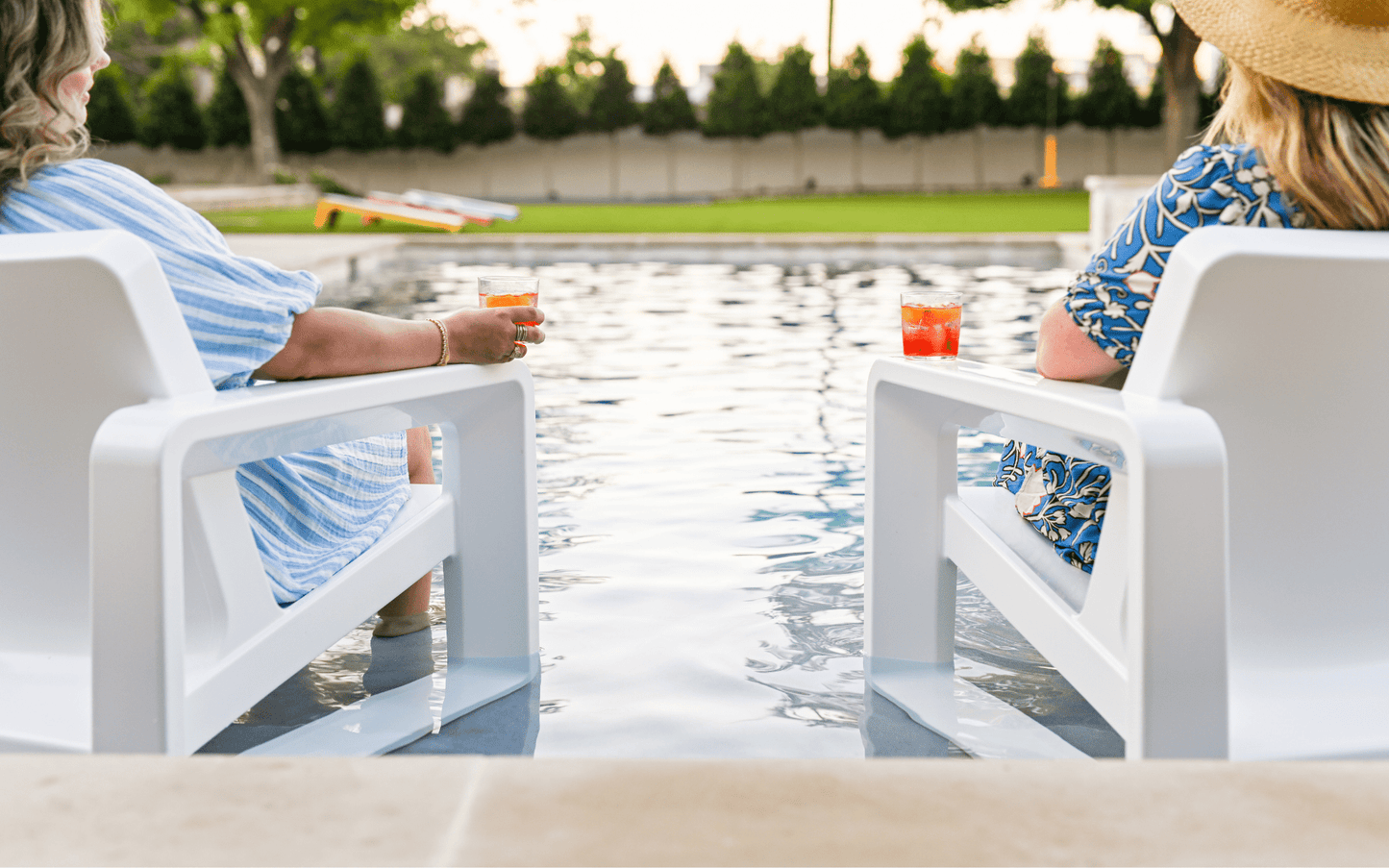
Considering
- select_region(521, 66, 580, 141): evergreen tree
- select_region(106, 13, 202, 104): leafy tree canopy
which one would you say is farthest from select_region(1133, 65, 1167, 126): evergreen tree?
select_region(106, 13, 202, 104): leafy tree canopy

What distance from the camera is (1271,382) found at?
1.37m

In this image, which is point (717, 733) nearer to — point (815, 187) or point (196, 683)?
point (196, 683)

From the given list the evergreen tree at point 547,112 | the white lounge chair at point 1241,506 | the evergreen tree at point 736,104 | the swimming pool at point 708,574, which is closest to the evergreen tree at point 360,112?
the evergreen tree at point 547,112

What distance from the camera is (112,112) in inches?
1196

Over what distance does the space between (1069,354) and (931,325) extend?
38 centimetres

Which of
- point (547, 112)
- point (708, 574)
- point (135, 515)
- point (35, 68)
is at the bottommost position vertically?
point (708, 574)

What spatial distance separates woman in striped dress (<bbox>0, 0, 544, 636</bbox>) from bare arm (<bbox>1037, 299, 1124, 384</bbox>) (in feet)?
2.93

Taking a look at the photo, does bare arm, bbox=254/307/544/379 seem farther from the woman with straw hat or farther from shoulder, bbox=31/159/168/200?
the woman with straw hat

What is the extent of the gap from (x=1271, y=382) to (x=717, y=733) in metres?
1.06

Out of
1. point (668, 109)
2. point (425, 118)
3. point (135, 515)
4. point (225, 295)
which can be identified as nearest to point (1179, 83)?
point (668, 109)

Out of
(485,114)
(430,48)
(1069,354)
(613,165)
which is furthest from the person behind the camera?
(430,48)

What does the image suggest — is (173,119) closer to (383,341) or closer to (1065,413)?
(383,341)

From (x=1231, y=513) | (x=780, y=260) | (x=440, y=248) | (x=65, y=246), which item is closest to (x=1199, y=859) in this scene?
(x=1231, y=513)

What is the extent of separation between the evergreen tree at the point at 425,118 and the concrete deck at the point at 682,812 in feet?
105
